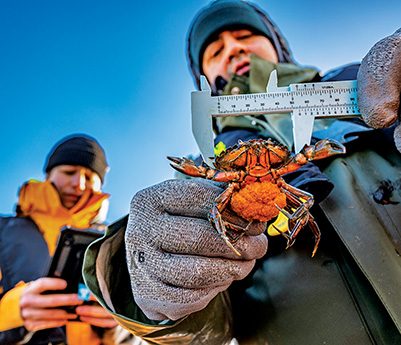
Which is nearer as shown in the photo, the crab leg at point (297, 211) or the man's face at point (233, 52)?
the crab leg at point (297, 211)

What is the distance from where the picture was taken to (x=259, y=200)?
114cm

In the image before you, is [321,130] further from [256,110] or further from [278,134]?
[256,110]

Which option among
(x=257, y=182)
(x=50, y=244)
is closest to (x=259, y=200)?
(x=257, y=182)

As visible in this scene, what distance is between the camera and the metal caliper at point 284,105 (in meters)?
1.45

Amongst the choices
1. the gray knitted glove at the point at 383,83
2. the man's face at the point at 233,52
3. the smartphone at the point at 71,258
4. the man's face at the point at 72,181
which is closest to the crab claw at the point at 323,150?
the gray knitted glove at the point at 383,83

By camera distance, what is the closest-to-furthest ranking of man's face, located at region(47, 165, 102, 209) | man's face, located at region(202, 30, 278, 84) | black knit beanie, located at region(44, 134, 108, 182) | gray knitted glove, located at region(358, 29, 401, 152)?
gray knitted glove, located at region(358, 29, 401, 152) → man's face, located at region(202, 30, 278, 84) → man's face, located at region(47, 165, 102, 209) → black knit beanie, located at region(44, 134, 108, 182)

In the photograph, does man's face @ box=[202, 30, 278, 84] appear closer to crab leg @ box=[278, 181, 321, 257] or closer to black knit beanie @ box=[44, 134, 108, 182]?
crab leg @ box=[278, 181, 321, 257]

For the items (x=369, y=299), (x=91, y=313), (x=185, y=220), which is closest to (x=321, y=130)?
(x=369, y=299)

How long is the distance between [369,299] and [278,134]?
3.29ft

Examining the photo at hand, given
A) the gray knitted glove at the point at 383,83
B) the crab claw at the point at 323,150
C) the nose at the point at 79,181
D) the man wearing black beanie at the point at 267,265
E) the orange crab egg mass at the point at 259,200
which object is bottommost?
the man wearing black beanie at the point at 267,265

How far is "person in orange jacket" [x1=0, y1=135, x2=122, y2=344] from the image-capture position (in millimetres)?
2883

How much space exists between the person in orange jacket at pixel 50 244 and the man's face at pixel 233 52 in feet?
7.48

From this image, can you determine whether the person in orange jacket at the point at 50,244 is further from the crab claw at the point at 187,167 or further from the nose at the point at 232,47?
the nose at the point at 232,47

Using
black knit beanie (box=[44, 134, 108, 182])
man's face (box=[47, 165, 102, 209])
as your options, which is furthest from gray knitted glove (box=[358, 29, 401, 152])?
black knit beanie (box=[44, 134, 108, 182])
